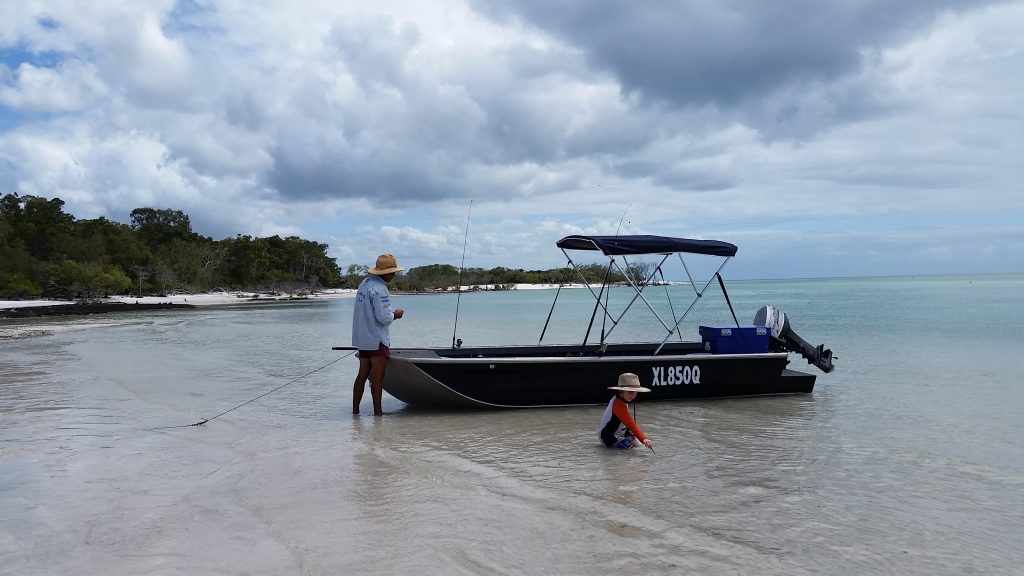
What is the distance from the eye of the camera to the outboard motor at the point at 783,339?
1008cm

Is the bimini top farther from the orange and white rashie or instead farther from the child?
the orange and white rashie

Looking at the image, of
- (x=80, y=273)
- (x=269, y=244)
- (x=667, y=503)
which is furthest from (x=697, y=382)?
(x=269, y=244)

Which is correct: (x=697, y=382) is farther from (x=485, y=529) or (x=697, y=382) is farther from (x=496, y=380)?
(x=485, y=529)

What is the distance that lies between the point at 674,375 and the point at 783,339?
224 cm

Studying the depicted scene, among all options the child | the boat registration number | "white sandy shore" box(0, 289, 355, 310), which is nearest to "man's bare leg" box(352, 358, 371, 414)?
the child

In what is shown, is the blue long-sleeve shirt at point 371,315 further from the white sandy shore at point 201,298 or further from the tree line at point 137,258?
the white sandy shore at point 201,298

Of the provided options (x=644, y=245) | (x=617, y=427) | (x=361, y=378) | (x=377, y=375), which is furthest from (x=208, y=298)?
(x=617, y=427)

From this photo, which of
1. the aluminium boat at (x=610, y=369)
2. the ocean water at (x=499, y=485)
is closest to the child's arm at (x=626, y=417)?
the ocean water at (x=499, y=485)

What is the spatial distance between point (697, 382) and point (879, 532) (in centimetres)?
469

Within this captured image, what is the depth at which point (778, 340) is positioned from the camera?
33.0 ft

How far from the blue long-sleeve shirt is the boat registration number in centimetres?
361

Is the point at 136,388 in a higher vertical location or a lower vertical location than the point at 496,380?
lower

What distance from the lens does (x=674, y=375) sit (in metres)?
9.03

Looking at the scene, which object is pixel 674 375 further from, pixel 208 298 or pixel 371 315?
pixel 208 298
